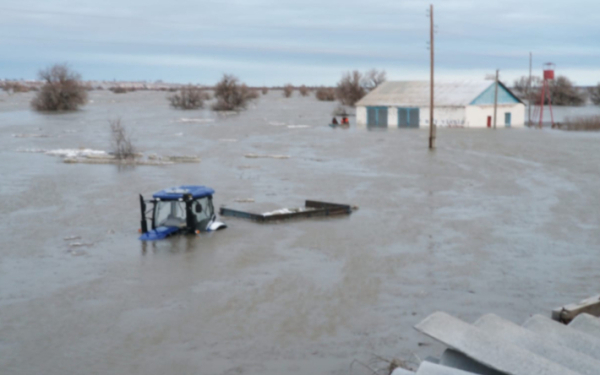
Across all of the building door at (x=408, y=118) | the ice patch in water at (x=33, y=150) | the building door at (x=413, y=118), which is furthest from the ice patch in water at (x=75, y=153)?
the building door at (x=413, y=118)

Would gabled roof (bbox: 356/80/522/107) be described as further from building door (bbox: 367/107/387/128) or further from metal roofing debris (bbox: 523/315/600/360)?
metal roofing debris (bbox: 523/315/600/360)

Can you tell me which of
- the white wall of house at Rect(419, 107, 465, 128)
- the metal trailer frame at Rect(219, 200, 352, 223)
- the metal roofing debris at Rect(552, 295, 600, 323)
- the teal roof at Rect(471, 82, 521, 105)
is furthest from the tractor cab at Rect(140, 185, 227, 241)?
the teal roof at Rect(471, 82, 521, 105)

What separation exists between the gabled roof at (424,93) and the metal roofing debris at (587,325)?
1528 inches

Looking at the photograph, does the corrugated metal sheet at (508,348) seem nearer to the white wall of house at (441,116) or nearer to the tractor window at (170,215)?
the tractor window at (170,215)

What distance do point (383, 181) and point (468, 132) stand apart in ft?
65.8

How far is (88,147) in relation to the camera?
33688mm

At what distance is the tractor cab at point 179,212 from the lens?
1428 centimetres

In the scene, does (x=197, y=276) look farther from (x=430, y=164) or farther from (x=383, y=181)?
(x=430, y=164)

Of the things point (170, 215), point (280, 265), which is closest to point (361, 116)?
point (170, 215)

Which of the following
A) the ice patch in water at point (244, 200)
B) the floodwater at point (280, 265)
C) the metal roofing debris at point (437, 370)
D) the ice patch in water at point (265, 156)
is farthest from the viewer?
the ice patch in water at point (265, 156)

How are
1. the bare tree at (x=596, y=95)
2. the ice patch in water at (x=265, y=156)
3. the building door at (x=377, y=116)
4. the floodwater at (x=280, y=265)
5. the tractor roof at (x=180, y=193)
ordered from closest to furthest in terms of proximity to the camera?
the floodwater at (x=280, y=265)
the tractor roof at (x=180, y=193)
the ice patch in water at (x=265, y=156)
the building door at (x=377, y=116)
the bare tree at (x=596, y=95)

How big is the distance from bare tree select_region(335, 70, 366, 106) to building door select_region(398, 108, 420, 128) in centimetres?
3174

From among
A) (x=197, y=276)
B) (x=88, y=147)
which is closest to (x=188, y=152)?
(x=88, y=147)

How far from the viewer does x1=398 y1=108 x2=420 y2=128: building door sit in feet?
152
